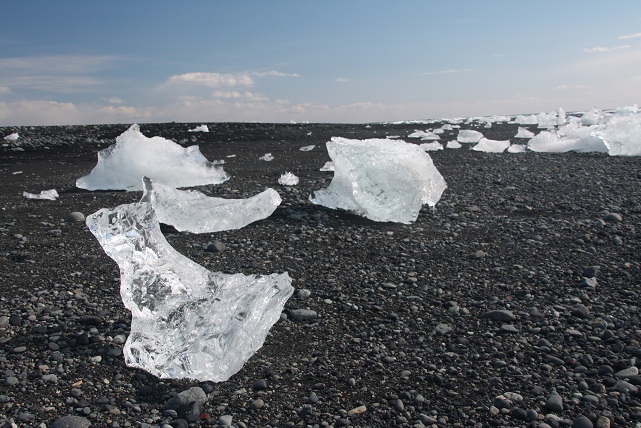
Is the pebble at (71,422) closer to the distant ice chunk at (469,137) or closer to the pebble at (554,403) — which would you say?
the pebble at (554,403)

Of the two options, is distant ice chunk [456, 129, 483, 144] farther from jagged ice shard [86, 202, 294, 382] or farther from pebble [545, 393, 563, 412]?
pebble [545, 393, 563, 412]

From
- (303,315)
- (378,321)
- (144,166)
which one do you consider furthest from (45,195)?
(378,321)

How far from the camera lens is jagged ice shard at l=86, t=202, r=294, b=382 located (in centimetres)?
241

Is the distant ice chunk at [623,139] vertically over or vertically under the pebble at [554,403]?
over

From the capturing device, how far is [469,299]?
319cm

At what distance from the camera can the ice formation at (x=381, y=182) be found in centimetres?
499

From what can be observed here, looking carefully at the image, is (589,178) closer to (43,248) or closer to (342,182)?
(342,182)

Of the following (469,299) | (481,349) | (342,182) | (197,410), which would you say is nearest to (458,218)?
(342,182)

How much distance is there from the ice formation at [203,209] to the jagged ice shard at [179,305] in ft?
5.27

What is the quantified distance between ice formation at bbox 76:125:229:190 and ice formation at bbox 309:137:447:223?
2.45m

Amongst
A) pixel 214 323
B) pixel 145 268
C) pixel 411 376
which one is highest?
pixel 145 268

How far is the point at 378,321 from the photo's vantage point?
2914 millimetres

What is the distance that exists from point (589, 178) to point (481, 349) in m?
5.14

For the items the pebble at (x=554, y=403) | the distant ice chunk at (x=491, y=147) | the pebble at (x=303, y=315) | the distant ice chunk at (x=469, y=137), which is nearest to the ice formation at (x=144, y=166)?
the pebble at (x=303, y=315)
